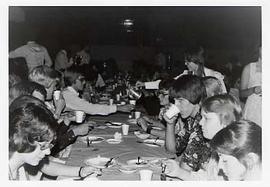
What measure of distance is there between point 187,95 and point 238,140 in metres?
0.66

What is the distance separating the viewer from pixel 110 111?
10.5ft

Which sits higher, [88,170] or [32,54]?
[32,54]

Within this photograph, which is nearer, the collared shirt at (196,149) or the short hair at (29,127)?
the short hair at (29,127)

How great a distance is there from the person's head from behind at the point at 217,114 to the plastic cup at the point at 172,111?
24 cm

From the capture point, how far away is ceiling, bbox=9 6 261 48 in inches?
259

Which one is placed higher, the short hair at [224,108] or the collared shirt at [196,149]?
the short hair at [224,108]

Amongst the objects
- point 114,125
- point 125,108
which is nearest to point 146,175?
point 114,125

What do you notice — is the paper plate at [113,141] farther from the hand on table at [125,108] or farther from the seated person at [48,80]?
the hand on table at [125,108]

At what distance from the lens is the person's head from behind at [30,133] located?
144 cm

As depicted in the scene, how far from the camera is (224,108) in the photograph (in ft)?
5.62

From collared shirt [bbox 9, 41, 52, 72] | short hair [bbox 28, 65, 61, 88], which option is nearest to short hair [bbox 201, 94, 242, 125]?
short hair [bbox 28, 65, 61, 88]

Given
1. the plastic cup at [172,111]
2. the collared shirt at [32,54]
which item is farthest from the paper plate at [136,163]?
the collared shirt at [32,54]

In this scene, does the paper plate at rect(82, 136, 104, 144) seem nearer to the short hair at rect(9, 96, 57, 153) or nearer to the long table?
the long table

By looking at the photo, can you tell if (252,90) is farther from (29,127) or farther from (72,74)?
(29,127)
